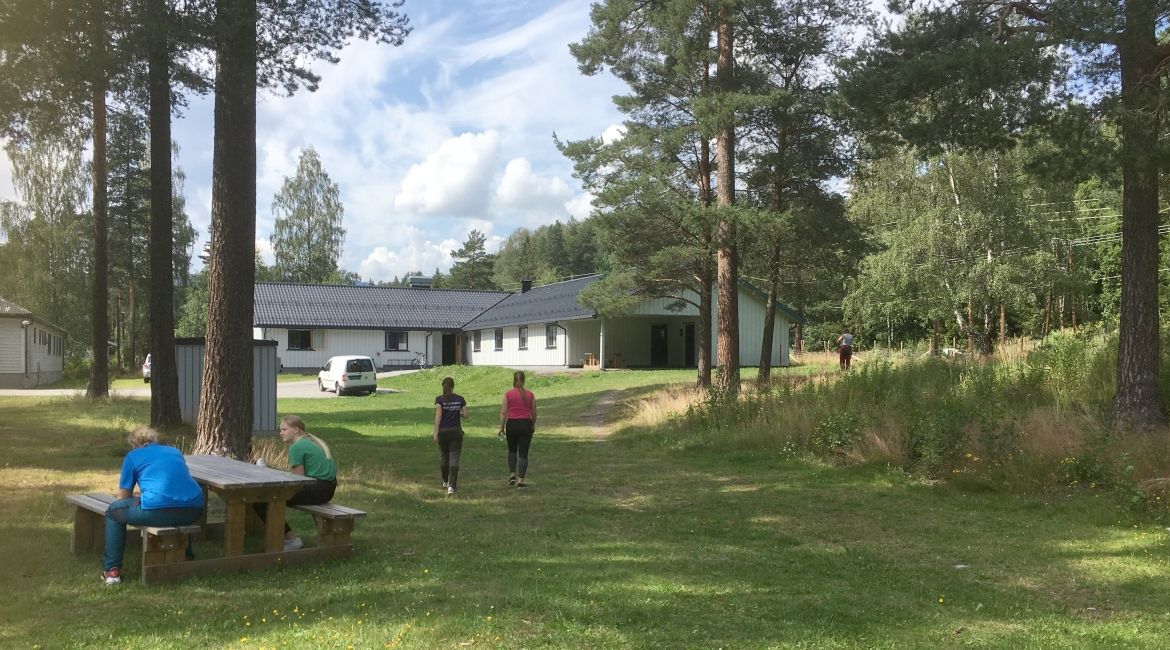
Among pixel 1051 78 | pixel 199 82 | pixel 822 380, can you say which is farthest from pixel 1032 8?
pixel 199 82

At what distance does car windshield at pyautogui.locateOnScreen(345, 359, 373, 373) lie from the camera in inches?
1210

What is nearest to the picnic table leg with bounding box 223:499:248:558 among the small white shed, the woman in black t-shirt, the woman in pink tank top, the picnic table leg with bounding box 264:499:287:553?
the picnic table leg with bounding box 264:499:287:553

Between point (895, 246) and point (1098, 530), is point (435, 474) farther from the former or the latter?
point (895, 246)

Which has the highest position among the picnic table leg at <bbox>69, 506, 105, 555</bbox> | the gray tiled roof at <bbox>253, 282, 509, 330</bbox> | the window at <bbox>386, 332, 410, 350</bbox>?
the gray tiled roof at <bbox>253, 282, 509, 330</bbox>

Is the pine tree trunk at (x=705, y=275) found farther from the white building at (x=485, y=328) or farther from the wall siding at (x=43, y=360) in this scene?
the wall siding at (x=43, y=360)

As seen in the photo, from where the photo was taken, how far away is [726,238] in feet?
60.6

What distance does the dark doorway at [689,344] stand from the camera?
39125 mm

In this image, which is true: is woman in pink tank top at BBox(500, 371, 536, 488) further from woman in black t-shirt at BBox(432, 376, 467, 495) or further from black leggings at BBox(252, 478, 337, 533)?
black leggings at BBox(252, 478, 337, 533)

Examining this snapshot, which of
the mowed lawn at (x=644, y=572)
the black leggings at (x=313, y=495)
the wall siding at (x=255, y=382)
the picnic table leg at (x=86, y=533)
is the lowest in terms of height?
the mowed lawn at (x=644, y=572)

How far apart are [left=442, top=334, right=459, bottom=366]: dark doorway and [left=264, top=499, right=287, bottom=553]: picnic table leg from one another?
145 ft

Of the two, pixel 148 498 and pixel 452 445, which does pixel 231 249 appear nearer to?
pixel 452 445

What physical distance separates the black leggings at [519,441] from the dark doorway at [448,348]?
132 feet

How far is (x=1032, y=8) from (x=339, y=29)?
9.39 meters

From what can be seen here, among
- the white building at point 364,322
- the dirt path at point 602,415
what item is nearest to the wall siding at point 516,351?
the white building at point 364,322
